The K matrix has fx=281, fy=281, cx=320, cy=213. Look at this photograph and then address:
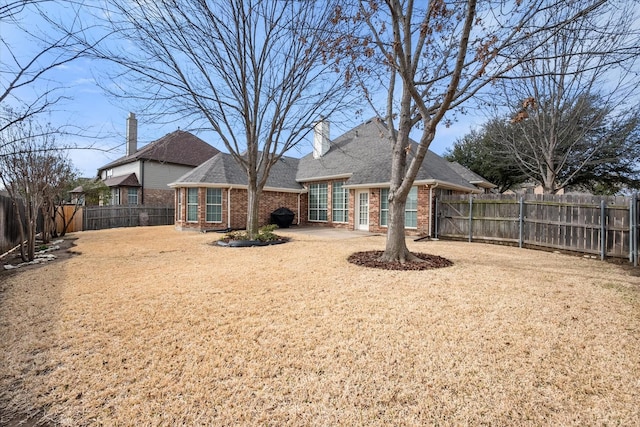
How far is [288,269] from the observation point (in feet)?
20.1

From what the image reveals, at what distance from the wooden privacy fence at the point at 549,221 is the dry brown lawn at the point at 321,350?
372cm

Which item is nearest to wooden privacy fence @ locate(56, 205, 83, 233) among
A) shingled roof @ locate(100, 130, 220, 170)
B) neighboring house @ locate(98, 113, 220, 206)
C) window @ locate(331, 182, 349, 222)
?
A: neighboring house @ locate(98, 113, 220, 206)

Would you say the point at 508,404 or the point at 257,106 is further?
the point at 257,106

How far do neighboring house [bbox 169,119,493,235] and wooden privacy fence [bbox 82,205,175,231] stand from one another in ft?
16.2

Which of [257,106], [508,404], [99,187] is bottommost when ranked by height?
[508,404]

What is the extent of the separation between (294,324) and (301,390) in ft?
3.79

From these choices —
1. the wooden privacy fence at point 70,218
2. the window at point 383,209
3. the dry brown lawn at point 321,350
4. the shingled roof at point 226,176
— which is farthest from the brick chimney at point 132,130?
the dry brown lawn at point 321,350

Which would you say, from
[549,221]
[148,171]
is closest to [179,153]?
[148,171]

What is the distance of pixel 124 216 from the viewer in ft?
61.7

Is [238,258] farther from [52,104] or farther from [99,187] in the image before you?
[99,187]

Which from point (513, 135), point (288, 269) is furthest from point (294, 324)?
point (513, 135)

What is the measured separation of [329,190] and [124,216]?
1390 centimetres

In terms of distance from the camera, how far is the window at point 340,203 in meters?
15.7

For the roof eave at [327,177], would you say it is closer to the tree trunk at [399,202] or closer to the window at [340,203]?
the window at [340,203]
